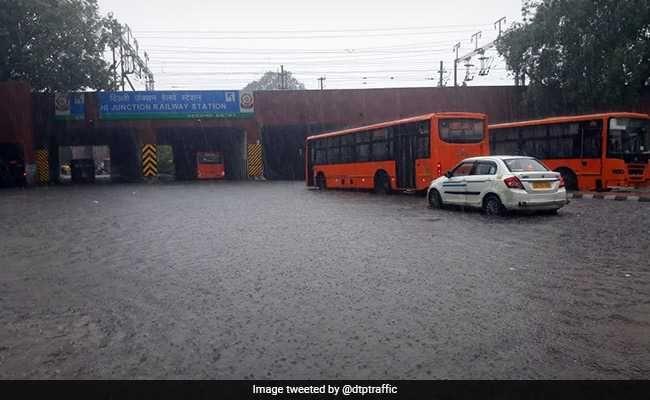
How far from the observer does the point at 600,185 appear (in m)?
19.6

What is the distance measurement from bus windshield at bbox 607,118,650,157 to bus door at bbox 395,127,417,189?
6.58 m

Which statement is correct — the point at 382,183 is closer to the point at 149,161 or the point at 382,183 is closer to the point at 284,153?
the point at 149,161

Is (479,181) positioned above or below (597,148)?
below

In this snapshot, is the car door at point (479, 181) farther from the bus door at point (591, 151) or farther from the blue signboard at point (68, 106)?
the blue signboard at point (68, 106)

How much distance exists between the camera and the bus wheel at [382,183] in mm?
21483

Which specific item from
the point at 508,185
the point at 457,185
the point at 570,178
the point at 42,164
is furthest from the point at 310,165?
the point at 42,164

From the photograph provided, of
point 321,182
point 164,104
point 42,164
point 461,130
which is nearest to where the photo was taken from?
point 461,130

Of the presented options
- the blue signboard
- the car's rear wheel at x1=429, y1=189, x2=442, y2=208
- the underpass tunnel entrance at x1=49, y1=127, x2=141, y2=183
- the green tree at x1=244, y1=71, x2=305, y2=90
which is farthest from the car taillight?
the green tree at x1=244, y1=71, x2=305, y2=90

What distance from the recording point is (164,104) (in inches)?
1453

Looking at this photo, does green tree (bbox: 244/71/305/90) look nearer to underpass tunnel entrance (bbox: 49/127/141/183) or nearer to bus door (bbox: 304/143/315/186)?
underpass tunnel entrance (bbox: 49/127/141/183)

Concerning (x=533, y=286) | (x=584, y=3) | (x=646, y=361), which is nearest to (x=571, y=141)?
(x=584, y=3)

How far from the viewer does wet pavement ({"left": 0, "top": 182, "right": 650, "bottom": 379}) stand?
382 cm

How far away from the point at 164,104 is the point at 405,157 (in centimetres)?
2225

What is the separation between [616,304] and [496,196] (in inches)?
316
